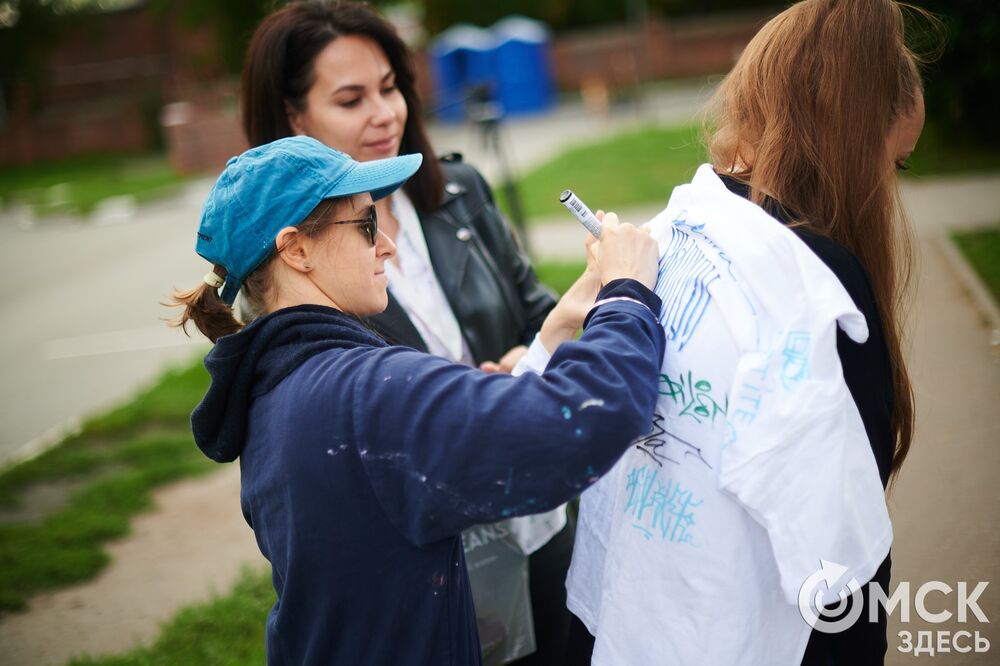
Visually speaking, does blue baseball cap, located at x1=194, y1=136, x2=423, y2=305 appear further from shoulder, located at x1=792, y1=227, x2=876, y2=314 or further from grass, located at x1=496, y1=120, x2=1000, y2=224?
grass, located at x1=496, y1=120, x2=1000, y2=224

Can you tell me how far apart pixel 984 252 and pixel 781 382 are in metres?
5.55

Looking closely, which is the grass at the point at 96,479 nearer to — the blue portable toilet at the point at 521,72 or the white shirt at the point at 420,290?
the white shirt at the point at 420,290

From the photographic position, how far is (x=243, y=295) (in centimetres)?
168

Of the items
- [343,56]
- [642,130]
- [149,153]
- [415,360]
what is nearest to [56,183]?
[149,153]

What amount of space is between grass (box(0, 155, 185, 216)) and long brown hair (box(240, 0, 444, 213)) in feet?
50.9

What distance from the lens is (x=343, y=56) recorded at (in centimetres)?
254

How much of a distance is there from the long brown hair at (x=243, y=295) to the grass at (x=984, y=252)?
16.2 feet

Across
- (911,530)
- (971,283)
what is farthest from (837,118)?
(971,283)

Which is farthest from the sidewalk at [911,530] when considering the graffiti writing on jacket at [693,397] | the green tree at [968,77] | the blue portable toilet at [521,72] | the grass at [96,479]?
the blue portable toilet at [521,72]

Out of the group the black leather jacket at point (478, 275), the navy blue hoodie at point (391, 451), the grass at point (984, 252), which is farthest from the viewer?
the grass at point (984, 252)

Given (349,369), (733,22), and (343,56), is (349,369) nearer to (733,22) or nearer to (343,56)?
(343,56)

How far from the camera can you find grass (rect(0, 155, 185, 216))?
17125mm

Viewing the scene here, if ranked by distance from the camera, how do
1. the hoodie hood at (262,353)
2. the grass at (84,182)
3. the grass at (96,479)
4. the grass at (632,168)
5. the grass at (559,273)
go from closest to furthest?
the hoodie hood at (262,353) → the grass at (96,479) → the grass at (559,273) → the grass at (632,168) → the grass at (84,182)

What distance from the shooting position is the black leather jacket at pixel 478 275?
2.47 m
